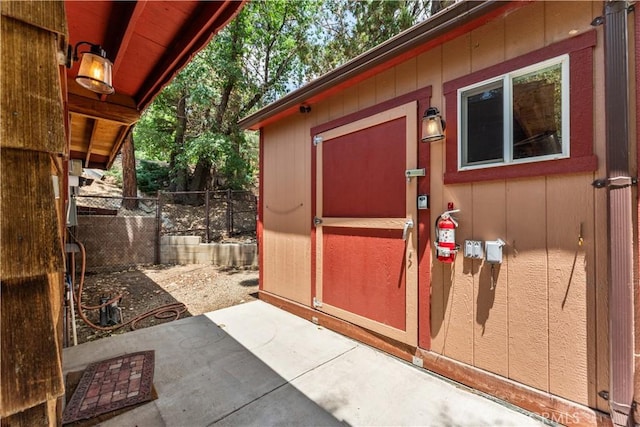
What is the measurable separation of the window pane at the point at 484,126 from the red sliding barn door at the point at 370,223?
1.48 ft

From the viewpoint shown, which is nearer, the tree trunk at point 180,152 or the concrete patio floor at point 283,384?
the concrete patio floor at point 283,384

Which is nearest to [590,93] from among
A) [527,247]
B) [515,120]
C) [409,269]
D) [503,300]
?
[515,120]

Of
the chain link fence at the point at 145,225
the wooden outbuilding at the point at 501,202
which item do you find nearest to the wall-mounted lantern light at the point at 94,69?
the wooden outbuilding at the point at 501,202

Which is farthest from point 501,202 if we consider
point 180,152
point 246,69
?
point 180,152

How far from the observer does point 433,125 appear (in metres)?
2.39

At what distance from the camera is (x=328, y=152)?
3.44 metres

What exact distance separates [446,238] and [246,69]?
32.1 ft

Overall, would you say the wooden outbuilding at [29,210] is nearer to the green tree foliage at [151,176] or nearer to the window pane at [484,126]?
the window pane at [484,126]

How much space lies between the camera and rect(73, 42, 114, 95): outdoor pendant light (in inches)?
81.5

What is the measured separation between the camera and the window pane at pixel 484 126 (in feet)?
7.08

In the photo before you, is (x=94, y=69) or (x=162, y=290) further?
(x=162, y=290)

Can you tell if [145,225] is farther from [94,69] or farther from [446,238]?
[446,238]

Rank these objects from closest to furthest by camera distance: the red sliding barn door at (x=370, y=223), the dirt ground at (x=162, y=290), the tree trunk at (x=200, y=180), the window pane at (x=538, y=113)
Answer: the window pane at (x=538, y=113) < the red sliding barn door at (x=370, y=223) < the dirt ground at (x=162, y=290) < the tree trunk at (x=200, y=180)

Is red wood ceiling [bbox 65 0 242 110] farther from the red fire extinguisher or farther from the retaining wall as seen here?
the retaining wall
